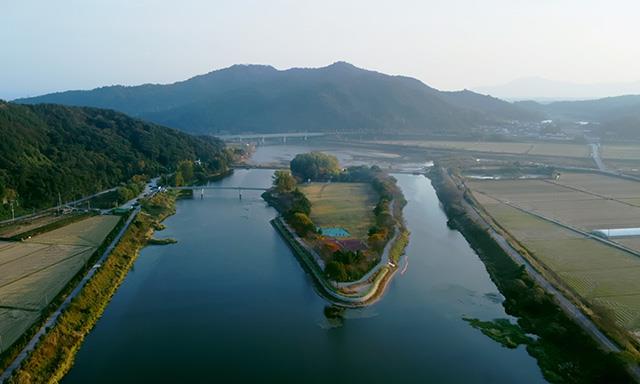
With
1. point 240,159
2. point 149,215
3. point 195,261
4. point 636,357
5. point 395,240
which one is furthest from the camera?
point 240,159

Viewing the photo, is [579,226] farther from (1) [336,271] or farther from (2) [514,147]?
(2) [514,147]

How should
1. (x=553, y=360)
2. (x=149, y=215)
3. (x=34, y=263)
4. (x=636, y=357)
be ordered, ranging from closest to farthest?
1. (x=636, y=357)
2. (x=553, y=360)
3. (x=34, y=263)
4. (x=149, y=215)

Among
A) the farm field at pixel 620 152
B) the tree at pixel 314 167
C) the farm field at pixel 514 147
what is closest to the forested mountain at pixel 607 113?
the farm field at pixel 620 152

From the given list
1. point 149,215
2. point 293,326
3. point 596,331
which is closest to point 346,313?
point 293,326

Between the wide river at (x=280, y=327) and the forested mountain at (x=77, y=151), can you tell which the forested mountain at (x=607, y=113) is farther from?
Result: the wide river at (x=280, y=327)

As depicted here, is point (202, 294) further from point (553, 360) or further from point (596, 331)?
point (596, 331)

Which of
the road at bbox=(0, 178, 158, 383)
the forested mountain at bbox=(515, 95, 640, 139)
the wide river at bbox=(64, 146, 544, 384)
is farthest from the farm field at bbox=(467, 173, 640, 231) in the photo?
the forested mountain at bbox=(515, 95, 640, 139)
